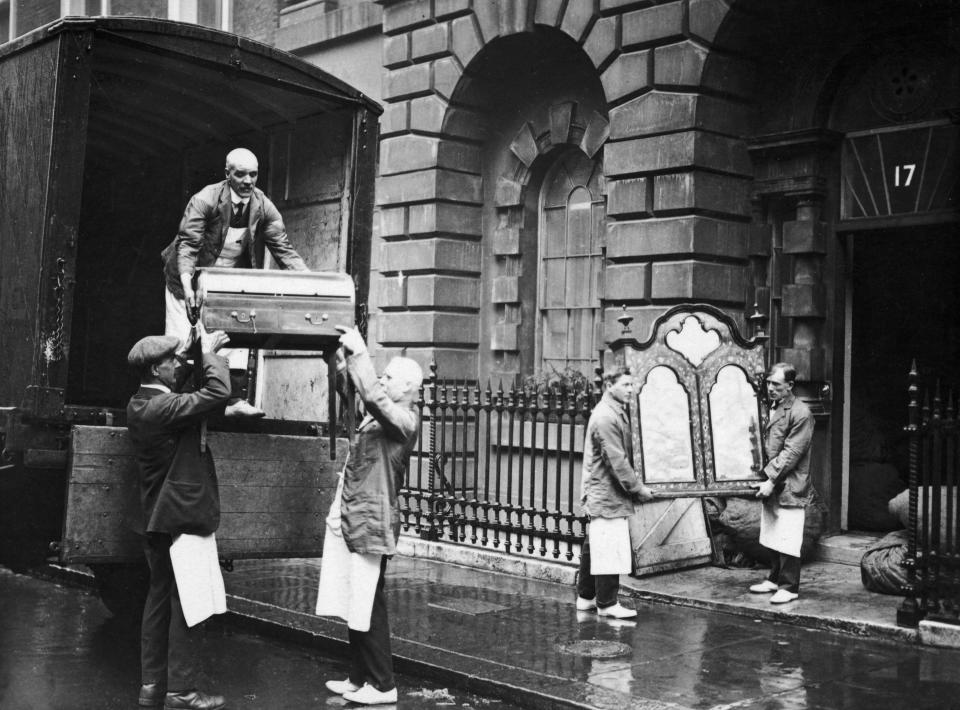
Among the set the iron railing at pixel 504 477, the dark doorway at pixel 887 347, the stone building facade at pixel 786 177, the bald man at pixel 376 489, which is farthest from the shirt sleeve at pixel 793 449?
the bald man at pixel 376 489

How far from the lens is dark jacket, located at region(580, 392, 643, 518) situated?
833 cm

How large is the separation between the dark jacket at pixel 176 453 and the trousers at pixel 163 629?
0.59ft

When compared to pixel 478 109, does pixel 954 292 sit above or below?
below

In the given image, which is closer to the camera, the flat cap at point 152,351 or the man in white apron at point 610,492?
the flat cap at point 152,351

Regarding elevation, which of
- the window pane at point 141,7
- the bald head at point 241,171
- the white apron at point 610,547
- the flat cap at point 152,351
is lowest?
the white apron at point 610,547

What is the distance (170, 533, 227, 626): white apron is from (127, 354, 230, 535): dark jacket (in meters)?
0.07

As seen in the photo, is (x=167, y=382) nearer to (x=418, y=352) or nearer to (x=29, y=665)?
(x=29, y=665)

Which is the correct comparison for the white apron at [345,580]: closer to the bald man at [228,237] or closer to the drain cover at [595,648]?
the bald man at [228,237]

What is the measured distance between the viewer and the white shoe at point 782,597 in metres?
8.76

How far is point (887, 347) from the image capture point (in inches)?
453

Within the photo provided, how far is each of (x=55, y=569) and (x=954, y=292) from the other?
852 cm

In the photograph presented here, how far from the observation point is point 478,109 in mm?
14141

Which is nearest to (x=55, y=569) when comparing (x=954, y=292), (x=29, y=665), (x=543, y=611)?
(x=29, y=665)

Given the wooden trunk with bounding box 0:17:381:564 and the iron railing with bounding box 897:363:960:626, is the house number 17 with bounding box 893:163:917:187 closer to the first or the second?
the iron railing with bounding box 897:363:960:626
